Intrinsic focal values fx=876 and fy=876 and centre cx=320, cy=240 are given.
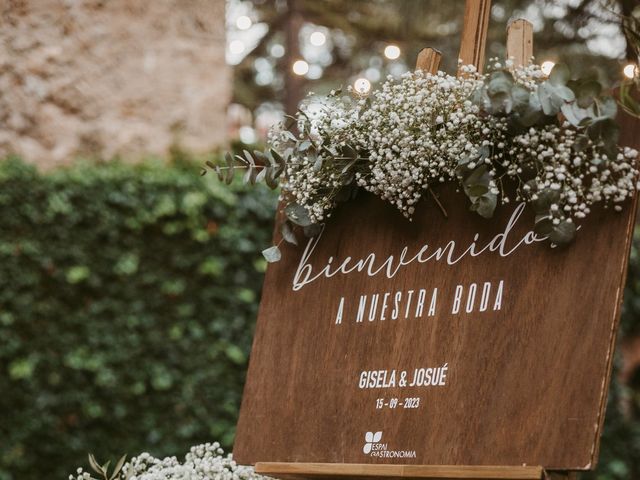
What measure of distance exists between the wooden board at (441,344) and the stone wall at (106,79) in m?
3.60

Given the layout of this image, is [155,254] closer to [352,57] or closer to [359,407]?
[359,407]

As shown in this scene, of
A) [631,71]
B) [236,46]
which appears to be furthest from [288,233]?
[236,46]

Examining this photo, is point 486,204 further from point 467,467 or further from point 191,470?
point 191,470

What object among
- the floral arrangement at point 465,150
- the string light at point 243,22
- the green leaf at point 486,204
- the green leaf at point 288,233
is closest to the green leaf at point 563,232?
the floral arrangement at point 465,150

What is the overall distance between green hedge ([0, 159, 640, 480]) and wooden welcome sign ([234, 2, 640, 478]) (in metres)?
2.66

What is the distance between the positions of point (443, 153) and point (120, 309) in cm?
319

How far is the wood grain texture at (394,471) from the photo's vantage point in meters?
1.69

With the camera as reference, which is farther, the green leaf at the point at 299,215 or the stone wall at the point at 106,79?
the stone wall at the point at 106,79

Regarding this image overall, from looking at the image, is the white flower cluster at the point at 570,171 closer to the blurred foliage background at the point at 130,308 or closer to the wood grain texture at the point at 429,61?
the wood grain texture at the point at 429,61

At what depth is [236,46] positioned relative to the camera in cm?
899

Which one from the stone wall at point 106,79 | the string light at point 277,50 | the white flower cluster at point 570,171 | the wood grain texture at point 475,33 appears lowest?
the white flower cluster at point 570,171

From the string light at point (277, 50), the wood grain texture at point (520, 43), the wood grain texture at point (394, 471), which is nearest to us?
the wood grain texture at point (394, 471)

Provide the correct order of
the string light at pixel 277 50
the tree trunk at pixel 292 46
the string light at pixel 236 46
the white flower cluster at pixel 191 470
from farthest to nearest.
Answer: the string light at pixel 277 50 → the string light at pixel 236 46 → the tree trunk at pixel 292 46 → the white flower cluster at pixel 191 470

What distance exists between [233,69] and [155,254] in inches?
196
